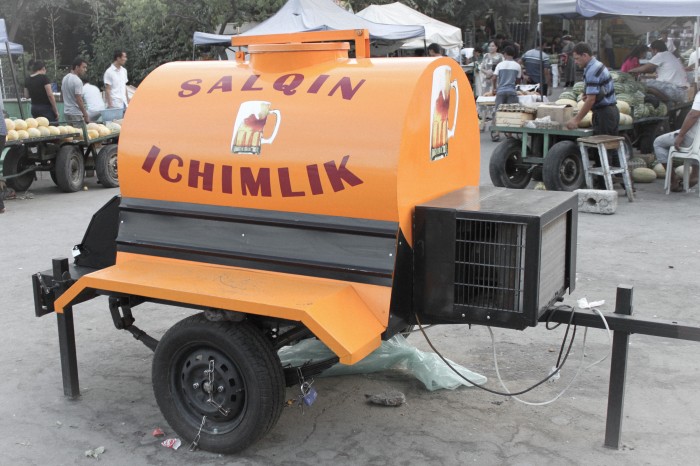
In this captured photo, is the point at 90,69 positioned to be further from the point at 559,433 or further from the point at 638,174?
the point at 559,433

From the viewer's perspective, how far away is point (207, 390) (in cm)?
392

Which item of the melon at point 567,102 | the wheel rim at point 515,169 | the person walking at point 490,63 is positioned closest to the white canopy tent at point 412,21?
the person walking at point 490,63

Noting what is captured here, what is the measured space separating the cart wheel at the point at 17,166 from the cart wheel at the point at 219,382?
8.49 metres

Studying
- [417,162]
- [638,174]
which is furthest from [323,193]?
[638,174]

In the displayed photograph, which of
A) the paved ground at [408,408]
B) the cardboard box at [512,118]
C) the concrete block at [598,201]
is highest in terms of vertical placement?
the cardboard box at [512,118]

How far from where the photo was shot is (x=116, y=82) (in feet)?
46.7

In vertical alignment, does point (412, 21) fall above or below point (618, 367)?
above

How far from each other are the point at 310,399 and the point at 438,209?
1164 mm

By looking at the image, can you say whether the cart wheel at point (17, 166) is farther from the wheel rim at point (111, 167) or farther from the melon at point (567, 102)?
the melon at point (567, 102)

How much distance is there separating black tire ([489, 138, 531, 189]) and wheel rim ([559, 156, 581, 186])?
747 millimetres

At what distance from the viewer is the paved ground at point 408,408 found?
3986 mm

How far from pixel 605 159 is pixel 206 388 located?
7385 mm

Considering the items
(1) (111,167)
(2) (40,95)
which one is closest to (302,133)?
(1) (111,167)

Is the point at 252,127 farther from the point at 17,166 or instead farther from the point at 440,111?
the point at 17,166
